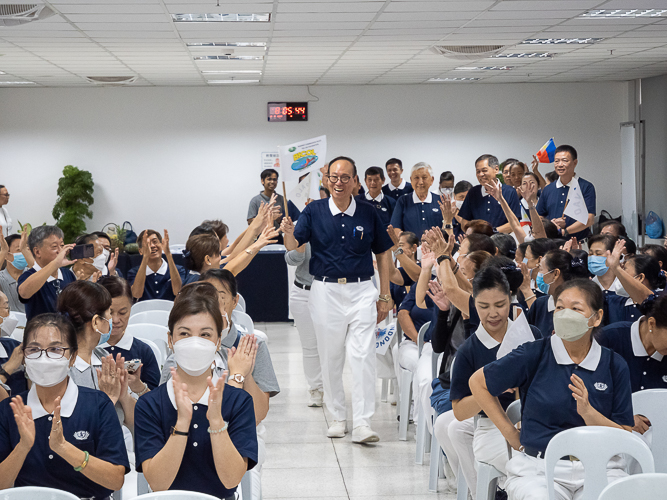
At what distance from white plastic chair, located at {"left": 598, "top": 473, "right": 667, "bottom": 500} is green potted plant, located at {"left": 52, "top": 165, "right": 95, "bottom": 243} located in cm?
1064

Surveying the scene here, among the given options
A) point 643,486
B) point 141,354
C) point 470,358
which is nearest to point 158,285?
point 141,354

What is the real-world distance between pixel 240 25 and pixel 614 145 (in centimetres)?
835

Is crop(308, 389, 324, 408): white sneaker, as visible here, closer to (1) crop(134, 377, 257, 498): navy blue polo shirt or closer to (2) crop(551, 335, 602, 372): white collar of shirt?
(2) crop(551, 335, 602, 372): white collar of shirt

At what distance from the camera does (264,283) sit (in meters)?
9.05

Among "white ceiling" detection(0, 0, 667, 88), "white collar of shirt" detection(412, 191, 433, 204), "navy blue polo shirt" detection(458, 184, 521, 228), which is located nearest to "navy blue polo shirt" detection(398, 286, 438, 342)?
"navy blue polo shirt" detection(458, 184, 521, 228)

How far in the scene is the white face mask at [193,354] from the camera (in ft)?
7.50

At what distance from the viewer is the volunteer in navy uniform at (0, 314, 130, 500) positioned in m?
2.28

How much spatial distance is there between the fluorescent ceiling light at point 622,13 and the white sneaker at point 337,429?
14.7 feet

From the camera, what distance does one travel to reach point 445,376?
12.1 ft

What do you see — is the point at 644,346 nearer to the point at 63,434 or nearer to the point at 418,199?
the point at 63,434

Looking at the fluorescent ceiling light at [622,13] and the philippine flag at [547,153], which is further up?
the fluorescent ceiling light at [622,13]

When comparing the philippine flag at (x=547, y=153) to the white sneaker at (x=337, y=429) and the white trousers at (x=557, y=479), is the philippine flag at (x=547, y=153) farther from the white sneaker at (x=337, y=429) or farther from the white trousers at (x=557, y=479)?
the white trousers at (x=557, y=479)

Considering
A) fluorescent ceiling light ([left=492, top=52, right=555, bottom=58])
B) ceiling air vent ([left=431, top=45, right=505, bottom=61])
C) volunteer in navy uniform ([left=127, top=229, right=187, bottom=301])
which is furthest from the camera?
fluorescent ceiling light ([left=492, top=52, right=555, bottom=58])

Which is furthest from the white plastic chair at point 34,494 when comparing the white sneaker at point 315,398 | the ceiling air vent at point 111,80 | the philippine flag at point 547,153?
the ceiling air vent at point 111,80
